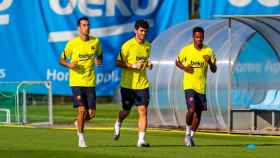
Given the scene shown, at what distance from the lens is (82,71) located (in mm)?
17469

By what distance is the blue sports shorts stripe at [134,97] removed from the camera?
58.6 ft

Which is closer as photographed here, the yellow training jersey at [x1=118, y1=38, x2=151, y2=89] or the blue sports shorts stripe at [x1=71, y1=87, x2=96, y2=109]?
the blue sports shorts stripe at [x1=71, y1=87, x2=96, y2=109]

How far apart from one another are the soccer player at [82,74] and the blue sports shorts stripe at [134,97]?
2.70ft

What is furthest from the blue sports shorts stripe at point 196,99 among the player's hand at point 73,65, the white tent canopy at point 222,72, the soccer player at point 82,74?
the white tent canopy at point 222,72

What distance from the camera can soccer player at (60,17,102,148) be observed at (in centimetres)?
1736

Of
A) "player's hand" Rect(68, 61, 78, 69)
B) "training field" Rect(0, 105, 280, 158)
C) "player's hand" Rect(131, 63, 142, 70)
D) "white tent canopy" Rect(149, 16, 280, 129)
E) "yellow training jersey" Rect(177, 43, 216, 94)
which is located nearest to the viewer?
"training field" Rect(0, 105, 280, 158)

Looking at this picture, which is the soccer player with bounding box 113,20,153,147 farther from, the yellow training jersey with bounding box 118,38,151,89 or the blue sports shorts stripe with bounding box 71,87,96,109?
the blue sports shorts stripe with bounding box 71,87,96,109

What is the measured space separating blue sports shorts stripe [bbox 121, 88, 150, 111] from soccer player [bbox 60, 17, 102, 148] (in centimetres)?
82

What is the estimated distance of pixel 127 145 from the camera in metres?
18.2

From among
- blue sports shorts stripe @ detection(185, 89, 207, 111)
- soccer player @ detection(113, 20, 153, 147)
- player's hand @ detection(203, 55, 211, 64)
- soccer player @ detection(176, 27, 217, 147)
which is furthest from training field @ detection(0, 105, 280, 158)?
player's hand @ detection(203, 55, 211, 64)

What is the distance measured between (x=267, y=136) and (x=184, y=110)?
12.2ft

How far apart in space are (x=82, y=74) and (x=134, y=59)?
1.05 m

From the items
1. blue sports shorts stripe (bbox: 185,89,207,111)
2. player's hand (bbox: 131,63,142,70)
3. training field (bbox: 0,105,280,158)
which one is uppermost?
player's hand (bbox: 131,63,142,70)

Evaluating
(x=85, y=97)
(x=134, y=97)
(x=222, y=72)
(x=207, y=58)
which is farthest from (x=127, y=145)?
(x=222, y=72)
